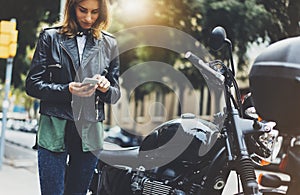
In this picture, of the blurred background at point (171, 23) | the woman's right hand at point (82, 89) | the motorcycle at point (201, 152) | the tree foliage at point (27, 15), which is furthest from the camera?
the blurred background at point (171, 23)

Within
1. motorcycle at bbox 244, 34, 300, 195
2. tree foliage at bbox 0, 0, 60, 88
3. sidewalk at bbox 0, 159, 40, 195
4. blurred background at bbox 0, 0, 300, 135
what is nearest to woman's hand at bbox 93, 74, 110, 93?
motorcycle at bbox 244, 34, 300, 195

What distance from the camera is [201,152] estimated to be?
2.24m

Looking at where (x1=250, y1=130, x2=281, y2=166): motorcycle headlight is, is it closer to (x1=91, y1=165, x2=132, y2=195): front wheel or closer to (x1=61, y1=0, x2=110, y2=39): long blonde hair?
(x1=91, y1=165, x2=132, y2=195): front wheel

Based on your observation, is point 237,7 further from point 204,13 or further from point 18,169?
point 18,169

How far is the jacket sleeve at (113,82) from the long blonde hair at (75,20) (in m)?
0.11

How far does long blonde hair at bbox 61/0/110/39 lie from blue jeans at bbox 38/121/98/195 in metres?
0.40

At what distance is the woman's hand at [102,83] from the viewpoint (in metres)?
2.19

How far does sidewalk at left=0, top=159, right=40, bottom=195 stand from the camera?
5219mm

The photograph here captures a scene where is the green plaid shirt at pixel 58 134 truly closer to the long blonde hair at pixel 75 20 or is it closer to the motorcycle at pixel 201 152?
the motorcycle at pixel 201 152

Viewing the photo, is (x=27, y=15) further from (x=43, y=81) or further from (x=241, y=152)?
(x=241, y=152)

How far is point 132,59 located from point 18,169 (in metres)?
8.14

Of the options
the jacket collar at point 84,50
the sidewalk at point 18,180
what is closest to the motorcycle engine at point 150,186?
the jacket collar at point 84,50

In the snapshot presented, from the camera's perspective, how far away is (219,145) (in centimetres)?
219

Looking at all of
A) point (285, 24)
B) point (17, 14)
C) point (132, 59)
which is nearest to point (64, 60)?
point (285, 24)
